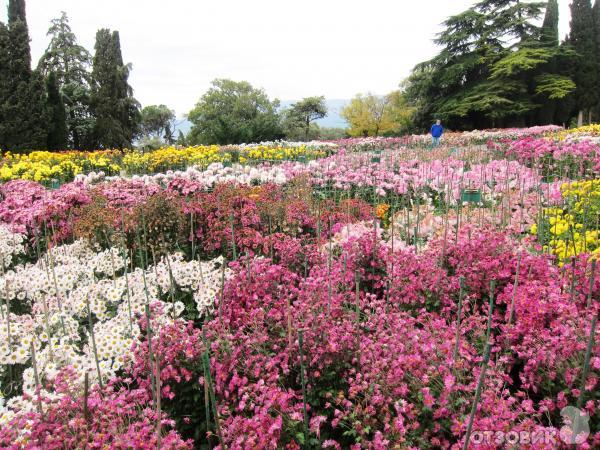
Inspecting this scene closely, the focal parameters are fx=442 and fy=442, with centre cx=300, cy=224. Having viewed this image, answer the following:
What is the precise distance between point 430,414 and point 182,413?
3.89 ft

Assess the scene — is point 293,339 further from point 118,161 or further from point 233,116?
point 233,116

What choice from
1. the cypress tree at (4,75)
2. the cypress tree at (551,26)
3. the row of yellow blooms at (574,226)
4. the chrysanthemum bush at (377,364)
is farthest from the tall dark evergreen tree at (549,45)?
the chrysanthemum bush at (377,364)

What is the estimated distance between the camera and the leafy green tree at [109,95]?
81.6ft

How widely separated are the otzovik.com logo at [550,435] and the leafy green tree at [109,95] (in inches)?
1024

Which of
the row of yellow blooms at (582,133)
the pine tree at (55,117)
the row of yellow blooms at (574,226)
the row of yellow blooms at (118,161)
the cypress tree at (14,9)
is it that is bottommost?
the row of yellow blooms at (574,226)

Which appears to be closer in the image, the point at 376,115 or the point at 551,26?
the point at 551,26

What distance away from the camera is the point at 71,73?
29.1 m

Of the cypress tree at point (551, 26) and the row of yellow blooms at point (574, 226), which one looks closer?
the row of yellow blooms at point (574, 226)

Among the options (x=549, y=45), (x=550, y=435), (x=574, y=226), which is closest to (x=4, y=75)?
(x=574, y=226)

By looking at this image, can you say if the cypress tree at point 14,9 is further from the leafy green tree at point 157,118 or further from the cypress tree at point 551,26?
the leafy green tree at point 157,118

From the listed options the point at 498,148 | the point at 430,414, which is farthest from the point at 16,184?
the point at 498,148

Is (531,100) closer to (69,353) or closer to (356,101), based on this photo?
(356,101)

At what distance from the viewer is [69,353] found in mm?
2352

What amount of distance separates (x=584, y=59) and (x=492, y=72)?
6.30 m
